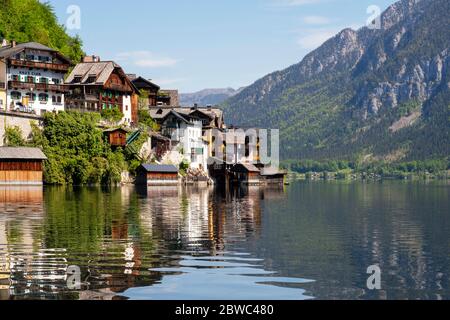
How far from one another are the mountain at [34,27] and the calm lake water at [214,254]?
79160 millimetres

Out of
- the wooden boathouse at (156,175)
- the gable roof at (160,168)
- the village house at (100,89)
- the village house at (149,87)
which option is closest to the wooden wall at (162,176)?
the wooden boathouse at (156,175)

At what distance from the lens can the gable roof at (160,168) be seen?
13250 cm

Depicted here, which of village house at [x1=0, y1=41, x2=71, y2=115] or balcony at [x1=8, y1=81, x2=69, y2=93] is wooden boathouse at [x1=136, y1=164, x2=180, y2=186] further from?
balcony at [x1=8, y1=81, x2=69, y2=93]

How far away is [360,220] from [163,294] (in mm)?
39016

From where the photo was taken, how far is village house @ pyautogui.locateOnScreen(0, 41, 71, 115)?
396 feet

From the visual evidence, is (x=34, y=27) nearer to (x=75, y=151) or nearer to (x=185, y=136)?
(x=185, y=136)

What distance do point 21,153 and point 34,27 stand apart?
4773 cm

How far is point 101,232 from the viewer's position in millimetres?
50250

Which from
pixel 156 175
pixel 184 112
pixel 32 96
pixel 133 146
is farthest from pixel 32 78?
pixel 184 112

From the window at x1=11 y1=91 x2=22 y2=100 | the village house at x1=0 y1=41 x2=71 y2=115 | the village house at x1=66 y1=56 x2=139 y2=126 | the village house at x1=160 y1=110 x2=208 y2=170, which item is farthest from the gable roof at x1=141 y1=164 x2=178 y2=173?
the window at x1=11 y1=91 x2=22 y2=100

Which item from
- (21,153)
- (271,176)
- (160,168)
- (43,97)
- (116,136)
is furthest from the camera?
(271,176)

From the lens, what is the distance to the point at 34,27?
483 ft

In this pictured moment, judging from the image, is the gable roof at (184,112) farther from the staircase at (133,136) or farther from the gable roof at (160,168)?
the gable roof at (160,168)
